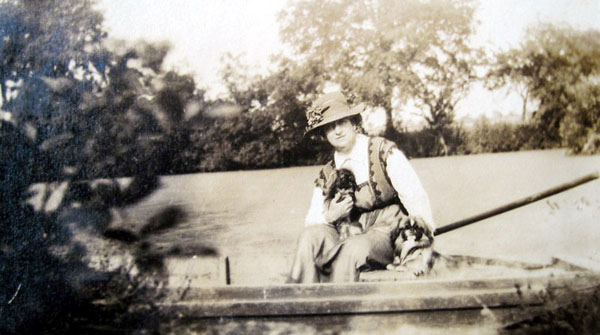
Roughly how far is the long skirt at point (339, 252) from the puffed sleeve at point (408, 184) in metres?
0.08

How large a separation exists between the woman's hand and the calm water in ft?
0.55

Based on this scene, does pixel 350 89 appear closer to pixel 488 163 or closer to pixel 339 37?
pixel 339 37

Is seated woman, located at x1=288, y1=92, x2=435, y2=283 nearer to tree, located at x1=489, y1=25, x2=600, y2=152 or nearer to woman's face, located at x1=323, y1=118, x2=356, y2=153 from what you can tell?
woman's face, located at x1=323, y1=118, x2=356, y2=153

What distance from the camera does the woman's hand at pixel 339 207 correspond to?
1.79 meters

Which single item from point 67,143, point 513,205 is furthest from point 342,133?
point 67,143

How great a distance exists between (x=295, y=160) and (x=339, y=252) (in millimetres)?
429

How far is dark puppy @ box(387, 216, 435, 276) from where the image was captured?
1.76 meters

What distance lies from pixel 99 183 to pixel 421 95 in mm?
1363

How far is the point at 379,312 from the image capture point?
62.9 inches

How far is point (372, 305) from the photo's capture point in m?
1.58

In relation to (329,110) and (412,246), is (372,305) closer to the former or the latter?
(412,246)

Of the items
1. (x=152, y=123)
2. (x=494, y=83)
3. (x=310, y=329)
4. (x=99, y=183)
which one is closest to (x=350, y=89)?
(x=494, y=83)

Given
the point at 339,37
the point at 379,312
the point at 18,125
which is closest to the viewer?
the point at 379,312

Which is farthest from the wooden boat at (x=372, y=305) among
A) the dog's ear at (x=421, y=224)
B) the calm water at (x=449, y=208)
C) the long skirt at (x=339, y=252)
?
the calm water at (x=449, y=208)
